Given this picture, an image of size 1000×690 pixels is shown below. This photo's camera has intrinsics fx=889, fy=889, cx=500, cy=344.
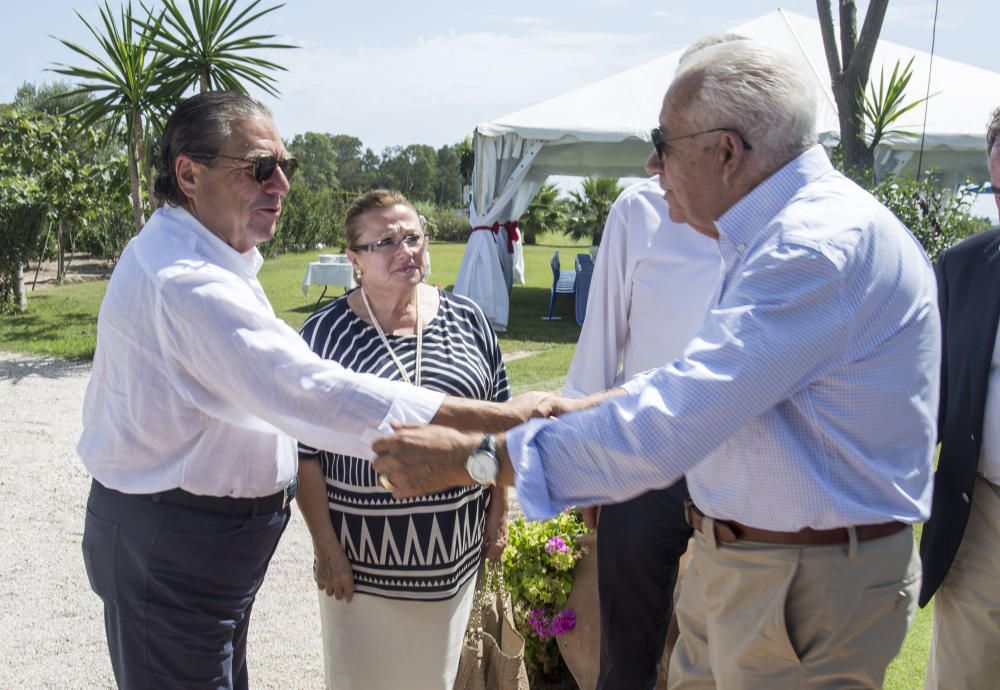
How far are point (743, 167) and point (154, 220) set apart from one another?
151 centimetres

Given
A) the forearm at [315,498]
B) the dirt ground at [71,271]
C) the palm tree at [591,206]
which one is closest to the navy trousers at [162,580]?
the forearm at [315,498]

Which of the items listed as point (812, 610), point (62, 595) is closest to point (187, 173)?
point (812, 610)

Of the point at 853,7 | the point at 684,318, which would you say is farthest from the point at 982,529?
the point at 853,7

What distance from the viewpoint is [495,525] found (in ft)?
10.6

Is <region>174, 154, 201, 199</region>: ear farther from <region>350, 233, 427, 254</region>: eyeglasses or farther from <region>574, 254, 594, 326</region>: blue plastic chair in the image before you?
<region>574, 254, 594, 326</region>: blue plastic chair

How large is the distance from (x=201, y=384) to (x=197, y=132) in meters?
0.68

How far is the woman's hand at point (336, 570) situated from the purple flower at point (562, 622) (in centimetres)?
102

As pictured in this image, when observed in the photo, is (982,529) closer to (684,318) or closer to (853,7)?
(684,318)

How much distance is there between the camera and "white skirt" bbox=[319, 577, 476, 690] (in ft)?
9.71

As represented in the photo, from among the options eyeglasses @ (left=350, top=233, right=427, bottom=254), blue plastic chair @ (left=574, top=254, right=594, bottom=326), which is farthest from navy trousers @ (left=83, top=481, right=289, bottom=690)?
blue plastic chair @ (left=574, top=254, right=594, bottom=326)

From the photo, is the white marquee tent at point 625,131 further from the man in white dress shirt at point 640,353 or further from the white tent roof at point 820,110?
the man in white dress shirt at point 640,353

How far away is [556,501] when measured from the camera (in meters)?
1.92

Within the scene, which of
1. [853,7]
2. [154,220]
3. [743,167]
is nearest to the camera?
[743,167]

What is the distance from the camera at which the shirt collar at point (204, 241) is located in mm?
2301
